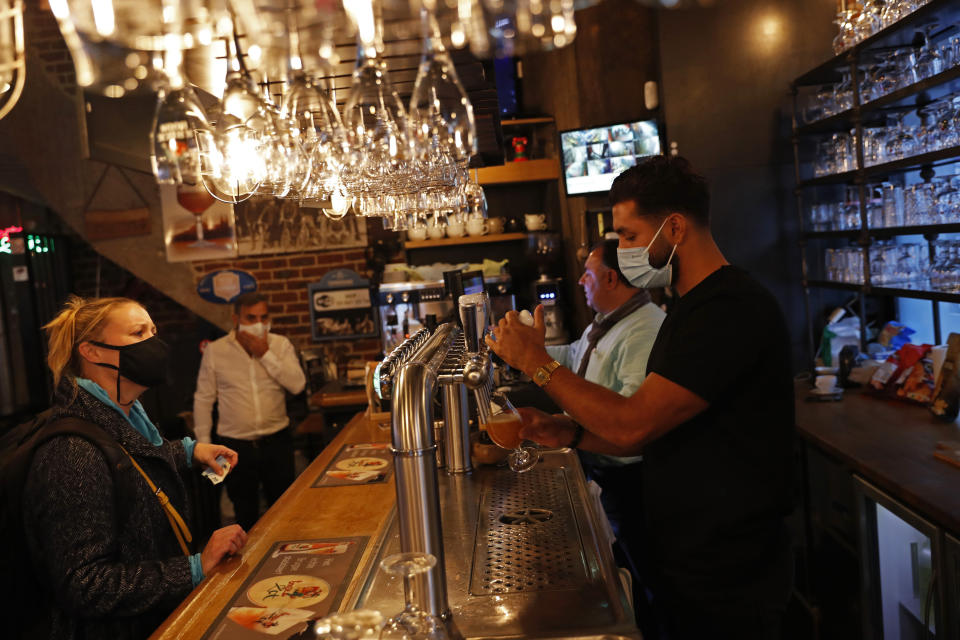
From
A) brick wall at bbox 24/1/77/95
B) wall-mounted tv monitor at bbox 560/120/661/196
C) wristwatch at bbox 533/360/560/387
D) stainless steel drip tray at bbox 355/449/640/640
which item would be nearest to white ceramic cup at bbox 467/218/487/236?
wall-mounted tv monitor at bbox 560/120/661/196

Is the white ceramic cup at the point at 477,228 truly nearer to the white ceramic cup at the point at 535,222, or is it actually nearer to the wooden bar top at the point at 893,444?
the white ceramic cup at the point at 535,222

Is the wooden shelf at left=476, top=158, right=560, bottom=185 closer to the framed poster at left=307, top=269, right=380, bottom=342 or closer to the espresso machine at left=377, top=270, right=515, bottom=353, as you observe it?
the espresso machine at left=377, top=270, right=515, bottom=353

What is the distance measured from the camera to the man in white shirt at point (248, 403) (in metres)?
5.12

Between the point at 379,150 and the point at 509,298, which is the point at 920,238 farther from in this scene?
the point at 379,150

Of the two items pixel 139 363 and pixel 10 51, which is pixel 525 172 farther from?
pixel 10 51

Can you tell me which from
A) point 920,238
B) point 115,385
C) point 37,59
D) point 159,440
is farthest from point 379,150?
point 37,59

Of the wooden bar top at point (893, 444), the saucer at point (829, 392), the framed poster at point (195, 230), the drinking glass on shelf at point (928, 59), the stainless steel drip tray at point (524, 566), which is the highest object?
the drinking glass on shelf at point (928, 59)

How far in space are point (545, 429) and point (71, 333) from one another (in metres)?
1.44

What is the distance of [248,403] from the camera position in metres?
5.12

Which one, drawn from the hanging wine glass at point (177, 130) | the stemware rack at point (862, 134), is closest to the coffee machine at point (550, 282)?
the stemware rack at point (862, 134)

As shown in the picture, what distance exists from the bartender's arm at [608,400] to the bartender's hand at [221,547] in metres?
0.86

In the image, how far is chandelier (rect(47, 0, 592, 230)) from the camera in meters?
1.06

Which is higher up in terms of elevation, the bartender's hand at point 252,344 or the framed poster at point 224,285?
the framed poster at point 224,285

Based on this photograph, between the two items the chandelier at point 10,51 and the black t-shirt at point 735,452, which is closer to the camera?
the chandelier at point 10,51
